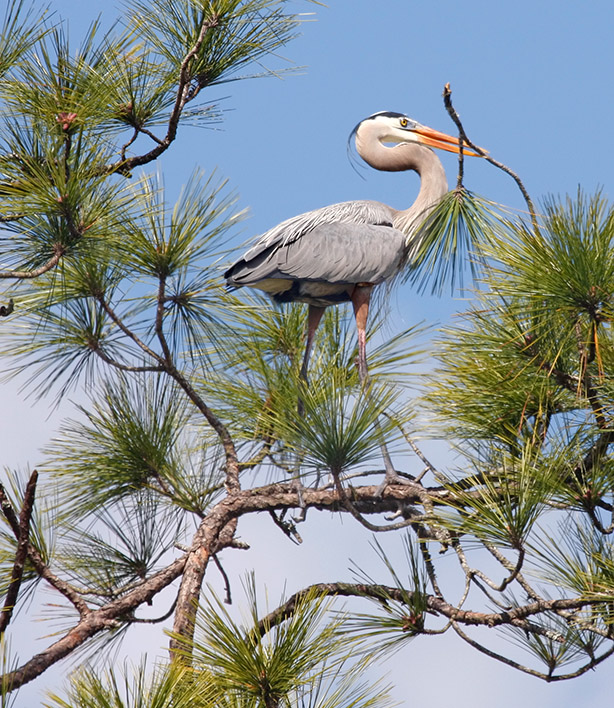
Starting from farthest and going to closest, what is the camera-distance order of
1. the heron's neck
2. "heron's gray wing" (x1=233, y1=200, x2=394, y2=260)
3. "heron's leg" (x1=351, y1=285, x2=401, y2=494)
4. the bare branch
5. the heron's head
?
the heron's head, the heron's neck, "heron's gray wing" (x1=233, y1=200, x2=394, y2=260), "heron's leg" (x1=351, y1=285, x2=401, y2=494), the bare branch

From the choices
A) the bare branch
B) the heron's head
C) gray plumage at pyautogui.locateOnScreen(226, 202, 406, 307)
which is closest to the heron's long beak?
the heron's head

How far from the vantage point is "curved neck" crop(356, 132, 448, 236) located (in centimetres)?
316

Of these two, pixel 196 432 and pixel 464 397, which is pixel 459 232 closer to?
pixel 464 397

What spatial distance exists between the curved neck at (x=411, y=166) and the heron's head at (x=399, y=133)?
0.01 metres

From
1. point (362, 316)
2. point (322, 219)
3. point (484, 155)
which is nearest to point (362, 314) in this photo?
point (362, 316)

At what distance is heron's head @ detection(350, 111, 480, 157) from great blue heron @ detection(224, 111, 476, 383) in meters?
0.19

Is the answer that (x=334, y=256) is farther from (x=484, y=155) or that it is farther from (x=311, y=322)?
(x=484, y=155)

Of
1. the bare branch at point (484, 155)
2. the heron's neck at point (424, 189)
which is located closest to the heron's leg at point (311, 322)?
the heron's neck at point (424, 189)

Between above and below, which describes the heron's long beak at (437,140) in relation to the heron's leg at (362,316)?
above

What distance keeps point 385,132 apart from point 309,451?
1.72 metres

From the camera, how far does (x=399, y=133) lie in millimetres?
3348

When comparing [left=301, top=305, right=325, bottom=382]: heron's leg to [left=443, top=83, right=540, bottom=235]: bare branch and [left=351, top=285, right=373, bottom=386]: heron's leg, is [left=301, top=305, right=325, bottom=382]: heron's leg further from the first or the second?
[left=443, top=83, right=540, bottom=235]: bare branch

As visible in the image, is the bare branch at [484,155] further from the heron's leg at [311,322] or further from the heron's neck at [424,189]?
the heron's neck at [424,189]

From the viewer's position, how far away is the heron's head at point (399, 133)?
3.33m
